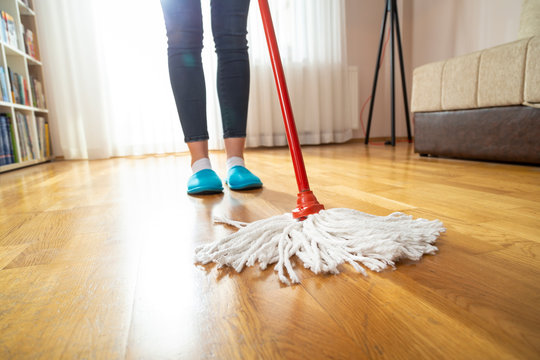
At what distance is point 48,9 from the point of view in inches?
90.7

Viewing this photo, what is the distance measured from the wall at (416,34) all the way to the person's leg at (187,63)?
6.74 feet

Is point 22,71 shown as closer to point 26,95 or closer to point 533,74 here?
point 26,95

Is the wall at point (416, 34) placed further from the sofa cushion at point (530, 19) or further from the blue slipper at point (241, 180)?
the blue slipper at point (241, 180)

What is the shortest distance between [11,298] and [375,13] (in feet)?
10.8

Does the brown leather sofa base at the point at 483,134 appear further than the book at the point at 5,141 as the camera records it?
No

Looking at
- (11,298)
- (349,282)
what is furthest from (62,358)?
(349,282)

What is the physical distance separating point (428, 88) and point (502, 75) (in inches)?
13.9

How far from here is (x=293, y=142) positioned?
63 cm

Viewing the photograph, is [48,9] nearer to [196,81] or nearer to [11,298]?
[196,81]

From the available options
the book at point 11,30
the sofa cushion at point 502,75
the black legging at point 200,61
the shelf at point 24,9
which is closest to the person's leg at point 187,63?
the black legging at point 200,61

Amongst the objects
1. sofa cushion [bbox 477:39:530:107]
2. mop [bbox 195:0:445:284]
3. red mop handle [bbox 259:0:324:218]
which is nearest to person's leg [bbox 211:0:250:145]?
red mop handle [bbox 259:0:324:218]

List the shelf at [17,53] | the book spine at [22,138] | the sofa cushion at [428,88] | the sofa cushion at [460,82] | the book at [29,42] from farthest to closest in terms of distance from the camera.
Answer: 1. the book at [29,42]
2. the book spine at [22,138]
3. the shelf at [17,53]
4. the sofa cushion at [428,88]
5. the sofa cushion at [460,82]

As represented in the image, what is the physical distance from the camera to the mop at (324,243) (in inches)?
16.5

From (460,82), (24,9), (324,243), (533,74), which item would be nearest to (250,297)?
(324,243)
